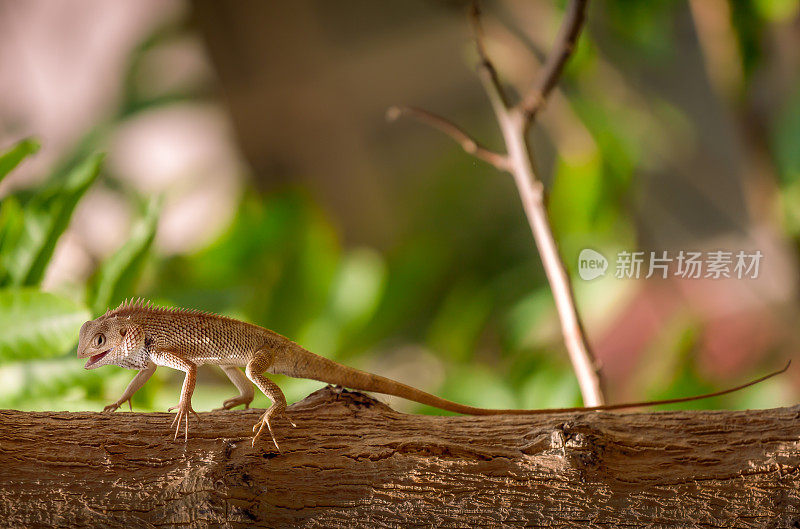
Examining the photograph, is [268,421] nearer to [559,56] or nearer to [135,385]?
[135,385]

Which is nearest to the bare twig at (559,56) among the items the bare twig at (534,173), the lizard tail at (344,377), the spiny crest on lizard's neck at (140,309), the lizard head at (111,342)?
the bare twig at (534,173)

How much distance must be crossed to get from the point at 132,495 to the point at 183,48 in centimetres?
300

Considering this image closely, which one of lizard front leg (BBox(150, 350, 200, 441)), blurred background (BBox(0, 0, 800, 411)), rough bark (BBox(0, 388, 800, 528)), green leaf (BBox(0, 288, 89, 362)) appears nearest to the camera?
rough bark (BBox(0, 388, 800, 528))

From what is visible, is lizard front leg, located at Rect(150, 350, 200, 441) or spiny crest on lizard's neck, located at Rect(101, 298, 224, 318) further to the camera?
spiny crest on lizard's neck, located at Rect(101, 298, 224, 318)

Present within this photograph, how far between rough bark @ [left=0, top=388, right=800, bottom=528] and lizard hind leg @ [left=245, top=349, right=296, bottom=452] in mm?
19

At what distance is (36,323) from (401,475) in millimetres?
708

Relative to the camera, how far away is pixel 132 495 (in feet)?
2.43

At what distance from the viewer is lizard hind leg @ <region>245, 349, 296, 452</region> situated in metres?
0.83

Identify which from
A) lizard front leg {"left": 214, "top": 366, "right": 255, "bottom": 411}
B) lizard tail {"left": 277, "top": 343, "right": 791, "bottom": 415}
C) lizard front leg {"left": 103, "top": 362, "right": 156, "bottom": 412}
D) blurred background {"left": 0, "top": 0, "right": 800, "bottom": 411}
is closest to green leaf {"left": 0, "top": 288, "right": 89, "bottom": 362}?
blurred background {"left": 0, "top": 0, "right": 800, "bottom": 411}

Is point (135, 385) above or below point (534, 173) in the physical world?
below

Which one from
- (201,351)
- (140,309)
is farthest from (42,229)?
(201,351)

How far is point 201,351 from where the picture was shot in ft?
3.36

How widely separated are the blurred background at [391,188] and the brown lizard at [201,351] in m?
0.14

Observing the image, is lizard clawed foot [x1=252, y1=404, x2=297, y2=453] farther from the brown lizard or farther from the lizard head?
the lizard head
